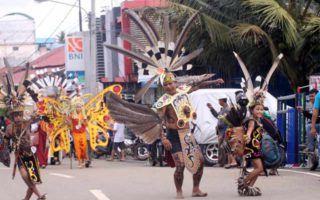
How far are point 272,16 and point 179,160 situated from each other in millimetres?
12679

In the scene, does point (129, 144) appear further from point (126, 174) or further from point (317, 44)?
point (126, 174)

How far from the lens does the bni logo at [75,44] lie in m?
40.7

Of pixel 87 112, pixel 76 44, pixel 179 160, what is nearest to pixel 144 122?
pixel 179 160

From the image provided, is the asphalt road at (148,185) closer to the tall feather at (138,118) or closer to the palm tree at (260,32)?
the tall feather at (138,118)

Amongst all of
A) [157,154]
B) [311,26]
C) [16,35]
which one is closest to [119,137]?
[157,154]

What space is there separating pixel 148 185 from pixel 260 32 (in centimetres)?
1075

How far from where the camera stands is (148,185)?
16.0 meters

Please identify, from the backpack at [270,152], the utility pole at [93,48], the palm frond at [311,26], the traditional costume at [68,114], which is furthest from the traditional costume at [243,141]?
the utility pole at [93,48]

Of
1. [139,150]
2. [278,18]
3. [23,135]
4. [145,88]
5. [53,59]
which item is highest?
[53,59]

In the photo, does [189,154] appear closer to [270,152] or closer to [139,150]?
[270,152]

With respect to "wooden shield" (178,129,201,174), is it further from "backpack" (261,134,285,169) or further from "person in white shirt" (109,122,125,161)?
"person in white shirt" (109,122,125,161)

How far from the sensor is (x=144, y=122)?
1350 cm

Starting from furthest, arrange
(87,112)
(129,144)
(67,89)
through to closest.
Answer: (129,144)
(67,89)
(87,112)

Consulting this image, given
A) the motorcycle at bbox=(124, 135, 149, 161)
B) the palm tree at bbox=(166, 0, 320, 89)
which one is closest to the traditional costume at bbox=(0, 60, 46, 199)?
the palm tree at bbox=(166, 0, 320, 89)
